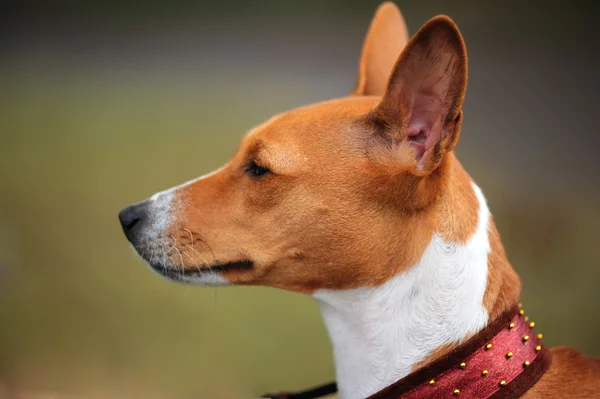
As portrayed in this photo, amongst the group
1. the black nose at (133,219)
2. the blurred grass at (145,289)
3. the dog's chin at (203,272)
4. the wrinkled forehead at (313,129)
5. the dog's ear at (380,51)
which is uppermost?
the dog's ear at (380,51)

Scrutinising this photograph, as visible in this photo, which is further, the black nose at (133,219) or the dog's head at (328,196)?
the black nose at (133,219)

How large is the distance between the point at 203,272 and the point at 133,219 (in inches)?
11.8

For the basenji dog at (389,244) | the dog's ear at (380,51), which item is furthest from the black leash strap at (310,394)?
the dog's ear at (380,51)

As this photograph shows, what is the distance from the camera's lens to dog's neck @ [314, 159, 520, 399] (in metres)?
2.09

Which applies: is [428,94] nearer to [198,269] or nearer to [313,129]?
[313,129]

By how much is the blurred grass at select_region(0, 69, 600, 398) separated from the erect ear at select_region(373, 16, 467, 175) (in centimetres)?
263

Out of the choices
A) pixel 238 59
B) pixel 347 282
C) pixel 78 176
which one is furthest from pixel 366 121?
pixel 238 59

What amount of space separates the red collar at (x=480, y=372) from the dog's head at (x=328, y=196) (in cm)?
29

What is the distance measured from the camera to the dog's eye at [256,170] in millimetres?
2256

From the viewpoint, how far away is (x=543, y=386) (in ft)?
7.00

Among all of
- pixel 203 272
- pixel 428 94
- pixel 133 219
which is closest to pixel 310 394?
pixel 203 272

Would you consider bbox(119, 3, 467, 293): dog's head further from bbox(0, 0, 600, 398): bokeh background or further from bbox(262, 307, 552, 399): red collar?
bbox(0, 0, 600, 398): bokeh background

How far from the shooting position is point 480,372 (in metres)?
2.01

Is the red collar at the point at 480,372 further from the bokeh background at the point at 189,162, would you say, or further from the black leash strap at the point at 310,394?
the bokeh background at the point at 189,162
